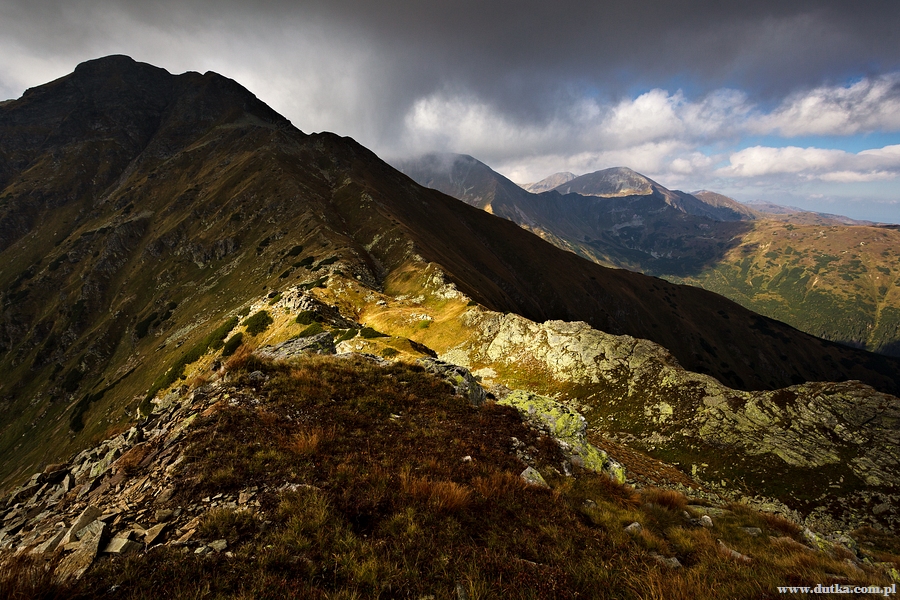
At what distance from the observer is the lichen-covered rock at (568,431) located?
15445mm

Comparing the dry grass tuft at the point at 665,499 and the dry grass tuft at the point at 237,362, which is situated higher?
the dry grass tuft at the point at 237,362

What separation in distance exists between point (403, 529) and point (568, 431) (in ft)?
42.0

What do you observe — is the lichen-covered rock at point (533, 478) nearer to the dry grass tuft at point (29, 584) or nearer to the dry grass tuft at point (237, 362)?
the dry grass tuft at point (29, 584)

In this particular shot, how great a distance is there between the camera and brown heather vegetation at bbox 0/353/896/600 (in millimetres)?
5605

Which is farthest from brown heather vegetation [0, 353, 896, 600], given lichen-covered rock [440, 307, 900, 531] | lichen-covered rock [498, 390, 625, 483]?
lichen-covered rock [440, 307, 900, 531]

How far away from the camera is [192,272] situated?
103 m

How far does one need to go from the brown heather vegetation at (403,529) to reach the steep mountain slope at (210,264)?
4796 cm

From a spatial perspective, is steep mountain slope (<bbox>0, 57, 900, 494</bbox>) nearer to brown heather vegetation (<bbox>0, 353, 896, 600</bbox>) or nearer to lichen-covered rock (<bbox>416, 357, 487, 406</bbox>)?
lichen-covered rock (<bbox>416, 357, 487, 406</bbox>)

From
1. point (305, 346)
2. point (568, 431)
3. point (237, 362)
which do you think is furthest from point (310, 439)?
point (305, 346)

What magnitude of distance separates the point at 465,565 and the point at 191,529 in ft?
17.5

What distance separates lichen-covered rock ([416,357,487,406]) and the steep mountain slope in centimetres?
3897

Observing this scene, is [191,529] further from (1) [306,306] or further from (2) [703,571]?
(1) [306,306]

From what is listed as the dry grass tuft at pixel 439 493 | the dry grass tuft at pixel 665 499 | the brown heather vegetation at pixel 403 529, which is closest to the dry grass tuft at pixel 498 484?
the brown heather vegetation at pixel 403 529

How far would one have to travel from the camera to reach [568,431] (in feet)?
57.6
